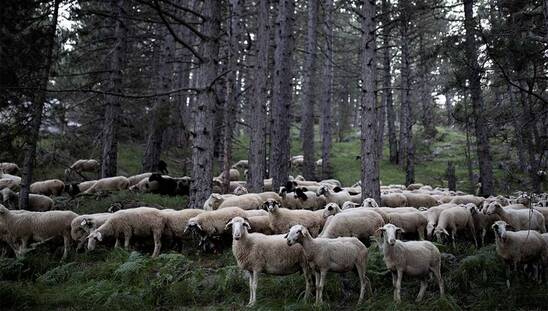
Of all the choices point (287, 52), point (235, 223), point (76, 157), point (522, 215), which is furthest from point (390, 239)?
point (76, 157)

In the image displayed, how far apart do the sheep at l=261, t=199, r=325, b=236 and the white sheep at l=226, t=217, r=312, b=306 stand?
82.4 inches

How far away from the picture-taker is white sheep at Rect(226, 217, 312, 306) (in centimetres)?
738

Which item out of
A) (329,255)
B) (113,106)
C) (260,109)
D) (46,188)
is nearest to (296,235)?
(329,255)

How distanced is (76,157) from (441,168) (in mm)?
27290

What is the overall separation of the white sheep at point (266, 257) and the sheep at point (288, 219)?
2.09 meters

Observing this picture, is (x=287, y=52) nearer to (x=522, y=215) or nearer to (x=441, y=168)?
(x=522, y=215)

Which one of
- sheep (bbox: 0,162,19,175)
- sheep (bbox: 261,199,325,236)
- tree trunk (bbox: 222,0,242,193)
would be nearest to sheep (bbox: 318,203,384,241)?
sheep (bbox: 261,199,325,236)

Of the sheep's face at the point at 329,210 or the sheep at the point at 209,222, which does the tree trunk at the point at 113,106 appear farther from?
the sheep's face at the point at 329,210

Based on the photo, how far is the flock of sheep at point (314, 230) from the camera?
286 inches

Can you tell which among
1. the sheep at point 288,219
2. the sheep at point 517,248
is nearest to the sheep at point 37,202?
the sheep at point 288,219

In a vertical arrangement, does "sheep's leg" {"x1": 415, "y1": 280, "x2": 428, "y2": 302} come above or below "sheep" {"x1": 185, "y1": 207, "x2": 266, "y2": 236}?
below

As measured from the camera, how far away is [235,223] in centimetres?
782

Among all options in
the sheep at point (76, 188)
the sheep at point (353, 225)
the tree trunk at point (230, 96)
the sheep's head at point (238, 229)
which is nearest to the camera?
the sheep's head at point (238, 229)

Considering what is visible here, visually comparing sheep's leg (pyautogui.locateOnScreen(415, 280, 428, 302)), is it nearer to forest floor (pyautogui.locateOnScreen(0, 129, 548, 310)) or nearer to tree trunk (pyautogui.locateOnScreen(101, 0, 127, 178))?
forest floor (pyautogui.locateOnScreen(0, 129, 548, 310))
